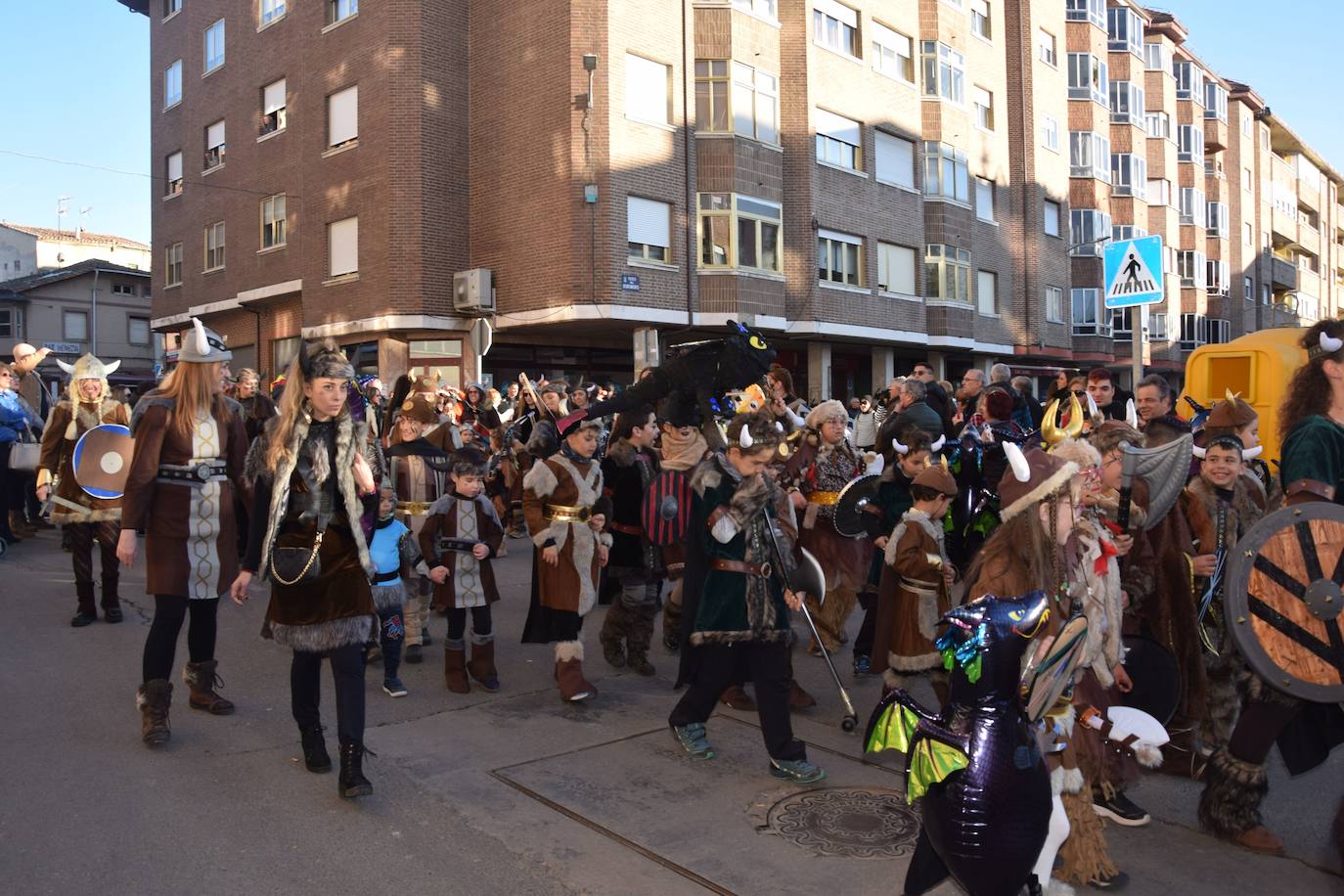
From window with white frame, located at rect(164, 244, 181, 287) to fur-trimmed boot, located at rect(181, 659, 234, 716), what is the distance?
30.1 m

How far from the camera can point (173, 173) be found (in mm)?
32969

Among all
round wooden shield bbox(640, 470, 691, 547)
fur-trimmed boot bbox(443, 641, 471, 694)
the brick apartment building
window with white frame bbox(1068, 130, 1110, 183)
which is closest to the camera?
round wooden shield bbox(640, 470, 691, 547)

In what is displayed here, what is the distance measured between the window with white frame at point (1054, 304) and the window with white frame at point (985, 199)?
16.2ft

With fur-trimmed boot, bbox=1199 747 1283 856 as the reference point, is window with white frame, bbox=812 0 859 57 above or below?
above

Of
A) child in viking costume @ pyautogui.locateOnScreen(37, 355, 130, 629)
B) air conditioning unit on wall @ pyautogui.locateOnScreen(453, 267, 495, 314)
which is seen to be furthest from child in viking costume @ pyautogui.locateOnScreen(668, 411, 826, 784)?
air conditioning unit on wall @ pyautogui.locateOnScreen(453, 267, 495, 314)

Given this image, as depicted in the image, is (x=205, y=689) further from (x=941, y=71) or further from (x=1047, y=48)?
(x=1047, y=48)

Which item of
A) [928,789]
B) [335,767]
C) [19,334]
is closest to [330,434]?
[335,767]

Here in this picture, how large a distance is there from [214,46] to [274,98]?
14.6 ft

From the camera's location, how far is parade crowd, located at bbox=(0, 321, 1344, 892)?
399 cm

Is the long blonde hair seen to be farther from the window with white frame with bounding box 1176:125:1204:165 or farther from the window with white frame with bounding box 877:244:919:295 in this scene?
the window with white frame with bounding box 1176:125:1204:165

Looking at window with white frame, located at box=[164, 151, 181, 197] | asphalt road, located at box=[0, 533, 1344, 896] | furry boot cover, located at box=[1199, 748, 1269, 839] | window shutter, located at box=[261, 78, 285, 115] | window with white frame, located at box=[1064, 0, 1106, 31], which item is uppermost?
window with white frame, located at box=[1064, 0, 1106, 31]

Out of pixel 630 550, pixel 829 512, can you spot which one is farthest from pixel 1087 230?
pixel 630 550

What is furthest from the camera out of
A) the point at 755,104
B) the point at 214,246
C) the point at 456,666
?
the point at 214,246

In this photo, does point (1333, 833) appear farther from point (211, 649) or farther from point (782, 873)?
point (211, 649)
